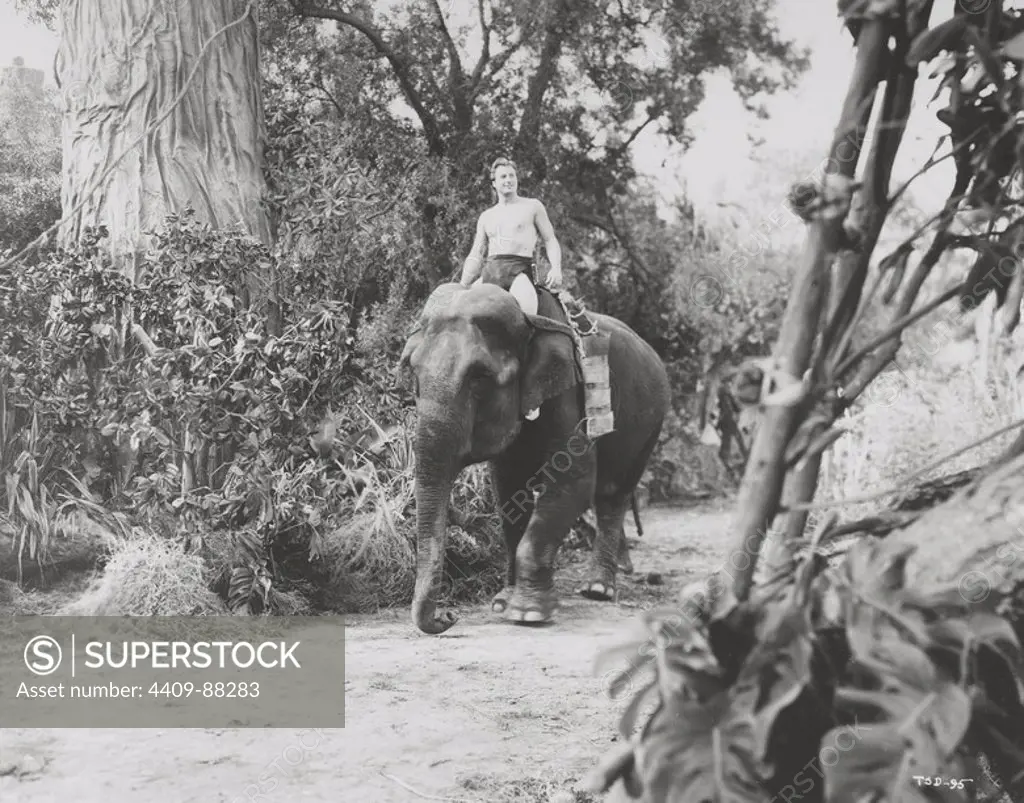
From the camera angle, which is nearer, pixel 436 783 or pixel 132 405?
pixel 436 783

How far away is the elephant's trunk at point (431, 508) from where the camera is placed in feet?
16.8

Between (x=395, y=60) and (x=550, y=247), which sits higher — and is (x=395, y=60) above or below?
above

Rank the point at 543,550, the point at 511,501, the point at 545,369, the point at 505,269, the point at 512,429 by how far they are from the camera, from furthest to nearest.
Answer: the point at 511,501 < the point at 505,269 < the point at 543,550 < the point at 545,369 < the point at 512,429

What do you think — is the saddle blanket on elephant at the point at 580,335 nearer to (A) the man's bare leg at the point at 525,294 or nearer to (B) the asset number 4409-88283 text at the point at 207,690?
(A) the man's bare leg at the point at 525,294

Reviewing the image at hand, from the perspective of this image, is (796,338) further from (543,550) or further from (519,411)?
(543,550)

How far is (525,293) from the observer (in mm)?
5926

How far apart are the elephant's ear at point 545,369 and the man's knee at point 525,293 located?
0.17 metres

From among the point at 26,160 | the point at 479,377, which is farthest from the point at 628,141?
the point at 479,377

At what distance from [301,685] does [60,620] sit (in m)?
1.76

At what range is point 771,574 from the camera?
1.32 metres

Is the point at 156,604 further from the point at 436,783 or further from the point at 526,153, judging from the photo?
the point at 526,153

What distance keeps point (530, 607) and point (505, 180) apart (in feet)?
7.27

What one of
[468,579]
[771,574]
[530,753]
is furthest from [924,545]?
[468,579]

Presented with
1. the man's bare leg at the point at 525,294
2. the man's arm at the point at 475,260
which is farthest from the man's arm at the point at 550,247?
the man's arm at the point at 475,260
